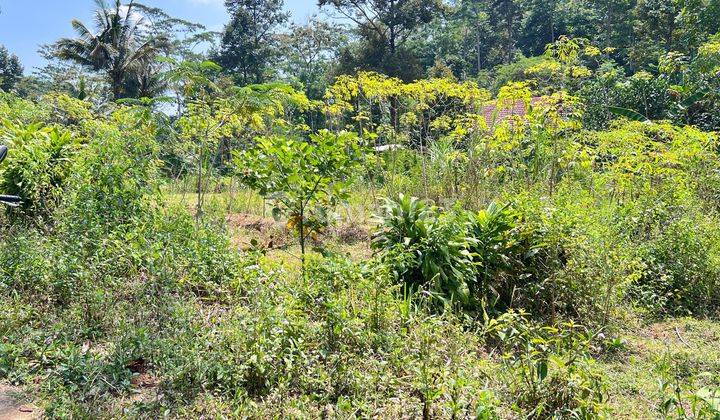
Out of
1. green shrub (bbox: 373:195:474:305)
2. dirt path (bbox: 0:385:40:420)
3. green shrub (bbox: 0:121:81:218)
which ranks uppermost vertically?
green shrub (bbox: 0:121:81:218)

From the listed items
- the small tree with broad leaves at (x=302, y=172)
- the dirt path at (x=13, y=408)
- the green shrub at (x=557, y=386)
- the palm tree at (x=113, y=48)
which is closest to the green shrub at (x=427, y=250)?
the small tree with broad leaves at (x=302, y=172)

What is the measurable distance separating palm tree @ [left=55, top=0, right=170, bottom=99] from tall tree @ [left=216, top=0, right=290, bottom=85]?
19.6ft

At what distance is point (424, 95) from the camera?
7551 millimetres

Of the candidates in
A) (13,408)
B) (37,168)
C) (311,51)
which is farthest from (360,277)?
(311,51)

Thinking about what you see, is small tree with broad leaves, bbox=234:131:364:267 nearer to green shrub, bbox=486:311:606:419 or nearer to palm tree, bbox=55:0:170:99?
green shrub, bbox=486:311:606:419

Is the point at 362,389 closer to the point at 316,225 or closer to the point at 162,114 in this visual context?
the point at 316,225

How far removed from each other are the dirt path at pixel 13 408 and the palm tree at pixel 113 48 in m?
19.1

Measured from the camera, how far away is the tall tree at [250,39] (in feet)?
84.9

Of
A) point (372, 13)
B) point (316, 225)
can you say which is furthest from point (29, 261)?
point (372, 13)

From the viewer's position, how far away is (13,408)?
2205 mm

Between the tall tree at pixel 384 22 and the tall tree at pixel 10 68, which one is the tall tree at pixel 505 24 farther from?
the tall tree at pixel 10 68

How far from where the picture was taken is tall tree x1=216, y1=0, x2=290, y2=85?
84.9 feet

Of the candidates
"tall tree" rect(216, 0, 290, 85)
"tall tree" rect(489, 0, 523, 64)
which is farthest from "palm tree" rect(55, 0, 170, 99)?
"tall tree" rect(489, 0, 523, 64)

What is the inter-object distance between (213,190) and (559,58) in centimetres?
572
